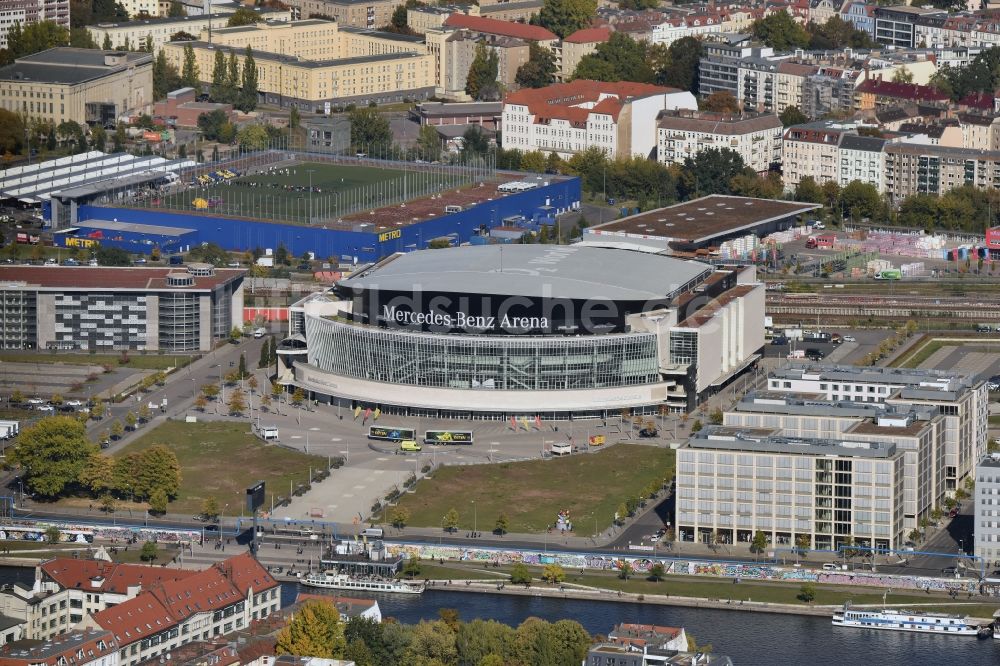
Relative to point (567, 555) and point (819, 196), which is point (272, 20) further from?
point (567, 555)

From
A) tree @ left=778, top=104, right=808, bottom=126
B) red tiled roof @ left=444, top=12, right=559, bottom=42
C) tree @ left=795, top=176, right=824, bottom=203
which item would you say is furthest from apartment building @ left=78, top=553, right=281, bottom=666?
red tiled roof @ left=444, top=12, right=559, bottom=42

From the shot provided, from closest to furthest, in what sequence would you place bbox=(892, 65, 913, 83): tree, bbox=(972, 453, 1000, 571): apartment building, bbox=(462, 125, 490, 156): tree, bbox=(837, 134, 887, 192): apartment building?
bbox=(972, 453, 1000, 571): apartment building < bbox=(837, 134, 887, 192): apartment building < bbox=(462, 125, 490, 156): tree < bbox=(892, 65, 913, 83): tree

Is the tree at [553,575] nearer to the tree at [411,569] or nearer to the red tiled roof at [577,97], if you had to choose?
the tree at [411,569]

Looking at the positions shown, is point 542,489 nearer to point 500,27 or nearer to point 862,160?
point 862,160

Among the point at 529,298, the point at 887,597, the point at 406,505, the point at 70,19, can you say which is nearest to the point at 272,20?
the point at 70,19

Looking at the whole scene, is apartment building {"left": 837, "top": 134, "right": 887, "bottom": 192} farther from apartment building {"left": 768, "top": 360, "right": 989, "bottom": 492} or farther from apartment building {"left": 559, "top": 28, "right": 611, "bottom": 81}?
apartment building {"left": 768, "top": 360, "right": 989, "bottom": 492}

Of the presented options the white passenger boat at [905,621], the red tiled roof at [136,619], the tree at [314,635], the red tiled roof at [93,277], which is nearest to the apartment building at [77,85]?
the red tiled roof at [93,277]
